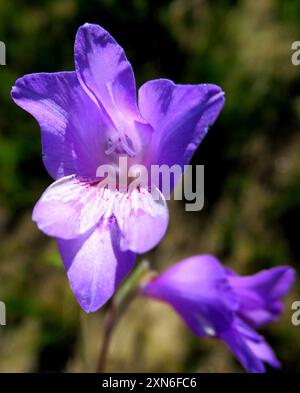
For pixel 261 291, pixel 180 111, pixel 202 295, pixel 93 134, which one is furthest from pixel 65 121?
pixel 261 291

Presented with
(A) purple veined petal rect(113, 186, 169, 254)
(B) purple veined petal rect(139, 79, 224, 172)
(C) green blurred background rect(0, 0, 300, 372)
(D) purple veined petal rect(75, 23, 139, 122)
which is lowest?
(C) green blurred background rect(0, 0, 300, 372)

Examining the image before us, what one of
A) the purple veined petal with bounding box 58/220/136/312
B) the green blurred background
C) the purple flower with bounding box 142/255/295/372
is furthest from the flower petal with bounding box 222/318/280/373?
the green blurred background

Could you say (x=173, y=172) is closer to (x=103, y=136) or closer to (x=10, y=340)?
(x=103, y=136)

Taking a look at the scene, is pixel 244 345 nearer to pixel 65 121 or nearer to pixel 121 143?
pixel 121 143

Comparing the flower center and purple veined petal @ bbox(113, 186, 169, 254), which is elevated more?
the flower center

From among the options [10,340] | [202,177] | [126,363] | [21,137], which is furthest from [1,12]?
[126,363]

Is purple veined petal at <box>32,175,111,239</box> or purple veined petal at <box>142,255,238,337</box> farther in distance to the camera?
purple veined petal at <box>142,255,238,337</box>

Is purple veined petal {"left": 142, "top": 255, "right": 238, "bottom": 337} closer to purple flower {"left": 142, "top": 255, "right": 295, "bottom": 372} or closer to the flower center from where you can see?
purple flower {"left": 142, "top": 255, "right": 295, "bottom": 372}

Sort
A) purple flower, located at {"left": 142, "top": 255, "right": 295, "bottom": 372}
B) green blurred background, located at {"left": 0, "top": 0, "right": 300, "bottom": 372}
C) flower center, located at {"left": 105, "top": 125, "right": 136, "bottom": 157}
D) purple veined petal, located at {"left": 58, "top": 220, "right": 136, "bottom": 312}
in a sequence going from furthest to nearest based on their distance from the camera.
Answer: green blurred background, located at {"left": 0, "top": 0, "right": 300, "bottom": 372}
purple flower, located at {"left": 142, "top": 255, "right": 295, "bottom": 372}
flower center, located at {"left": 105, "top": 125, "right": 136, "bottom": 157}
purple veined petal, located at {"left": 58, "top": 220, "right": 136, "bottom": 312}

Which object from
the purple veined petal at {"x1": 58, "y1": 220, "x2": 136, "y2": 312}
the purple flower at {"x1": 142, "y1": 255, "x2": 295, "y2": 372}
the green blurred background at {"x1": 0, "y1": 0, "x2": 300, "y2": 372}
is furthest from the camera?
the green blurred background at {"x1": 0, "y1": 0, "x2": 300, "y2": 372}

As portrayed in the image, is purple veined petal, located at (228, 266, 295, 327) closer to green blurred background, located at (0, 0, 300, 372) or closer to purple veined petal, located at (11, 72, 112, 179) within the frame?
purple veined petal, located at (11, 72, 112, 179)
